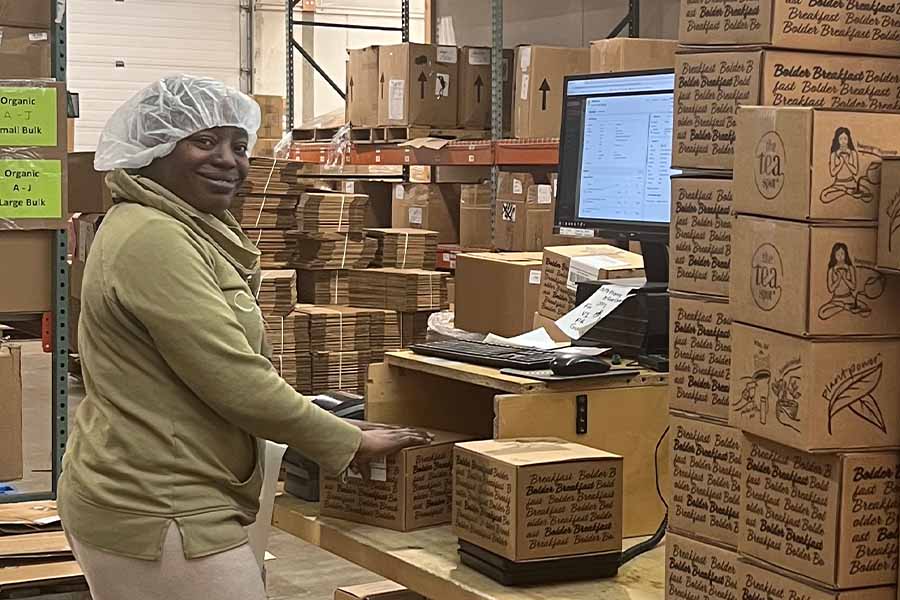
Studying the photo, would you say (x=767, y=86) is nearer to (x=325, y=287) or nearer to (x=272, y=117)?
(x=325, y=287)

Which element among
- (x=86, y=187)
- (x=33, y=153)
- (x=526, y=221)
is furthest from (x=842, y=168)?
(x=526, y=221)

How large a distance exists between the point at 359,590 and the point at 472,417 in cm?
62

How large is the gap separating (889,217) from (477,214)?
6.18 m

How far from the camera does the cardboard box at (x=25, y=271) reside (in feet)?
12.8

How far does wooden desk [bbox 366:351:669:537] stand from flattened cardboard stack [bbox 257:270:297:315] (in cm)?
472

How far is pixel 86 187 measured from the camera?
6.27 m

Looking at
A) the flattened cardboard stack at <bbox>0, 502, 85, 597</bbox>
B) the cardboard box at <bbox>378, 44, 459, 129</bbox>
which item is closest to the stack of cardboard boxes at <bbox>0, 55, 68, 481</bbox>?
the flattened cardboard stack at <bbox>0, 502, 85, 597</bbox>

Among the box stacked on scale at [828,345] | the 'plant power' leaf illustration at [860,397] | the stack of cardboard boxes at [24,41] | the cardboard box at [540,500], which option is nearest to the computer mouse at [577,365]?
the cardboard box at [540,500]

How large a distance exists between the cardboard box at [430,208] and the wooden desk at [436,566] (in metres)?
5.74

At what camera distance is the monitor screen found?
2975 millimetres

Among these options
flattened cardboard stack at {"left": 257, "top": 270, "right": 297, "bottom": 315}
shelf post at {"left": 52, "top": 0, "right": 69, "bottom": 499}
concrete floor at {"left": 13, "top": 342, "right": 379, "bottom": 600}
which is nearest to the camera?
shelf post at {"left": 52, "top": 0, "right": 69, "bottom": 499}

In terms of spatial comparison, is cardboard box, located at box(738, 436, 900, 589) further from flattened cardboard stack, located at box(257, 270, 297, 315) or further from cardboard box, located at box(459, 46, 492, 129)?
cardboard box, located at box(459, 46, 492, 129)

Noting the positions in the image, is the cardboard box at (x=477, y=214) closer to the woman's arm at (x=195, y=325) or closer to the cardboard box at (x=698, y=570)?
the woman's arm at (x=195, y=325)

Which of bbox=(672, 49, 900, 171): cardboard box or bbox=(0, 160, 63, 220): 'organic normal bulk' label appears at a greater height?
bbox=(672, 49, 900, 171): cardboard box
